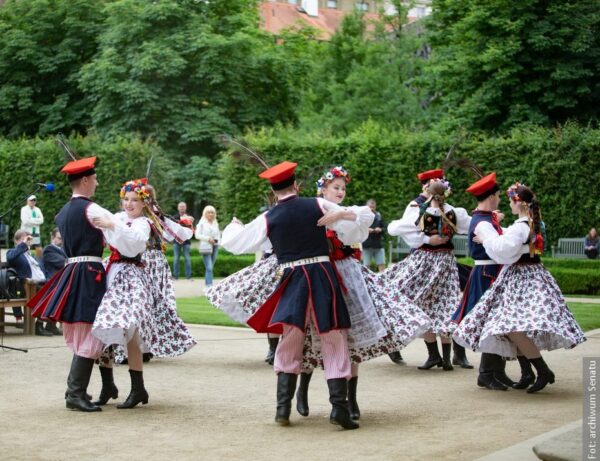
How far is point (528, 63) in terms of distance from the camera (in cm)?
2830

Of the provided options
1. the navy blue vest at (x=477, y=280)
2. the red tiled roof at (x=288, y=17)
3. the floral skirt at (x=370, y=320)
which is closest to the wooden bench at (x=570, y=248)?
the navy blue vest at (x=477, y=280)

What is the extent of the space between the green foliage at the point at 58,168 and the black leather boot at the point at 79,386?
68.7ft

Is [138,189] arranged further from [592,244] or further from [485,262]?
[592,244]

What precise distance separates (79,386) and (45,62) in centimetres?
3108

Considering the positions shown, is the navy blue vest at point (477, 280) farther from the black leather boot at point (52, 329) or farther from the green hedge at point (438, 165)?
the green hedge at point (438, 165)

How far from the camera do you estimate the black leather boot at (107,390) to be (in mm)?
8023

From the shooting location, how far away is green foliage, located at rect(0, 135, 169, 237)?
2936 centimetres

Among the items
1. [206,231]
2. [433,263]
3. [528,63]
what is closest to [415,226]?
[433,263]

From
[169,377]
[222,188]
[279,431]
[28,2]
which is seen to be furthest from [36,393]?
[28,2]

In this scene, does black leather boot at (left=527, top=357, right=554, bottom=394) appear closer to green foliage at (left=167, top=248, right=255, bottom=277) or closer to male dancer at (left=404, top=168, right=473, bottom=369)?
male dancer at (left=404, top=168, right=473, bottom=369)

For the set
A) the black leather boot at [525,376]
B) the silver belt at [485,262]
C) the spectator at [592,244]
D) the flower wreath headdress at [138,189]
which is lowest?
the black leather boot at [525,376]

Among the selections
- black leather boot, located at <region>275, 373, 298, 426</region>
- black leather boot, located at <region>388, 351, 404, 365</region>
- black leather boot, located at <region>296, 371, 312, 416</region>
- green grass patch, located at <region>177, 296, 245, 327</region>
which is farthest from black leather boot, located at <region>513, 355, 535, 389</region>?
green grass patch, located at <region>177, 296, 245, 327</region>

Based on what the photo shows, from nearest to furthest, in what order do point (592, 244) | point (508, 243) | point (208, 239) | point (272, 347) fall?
point (508, 243), point (272, 347), point (208, 239), point (592, 244)

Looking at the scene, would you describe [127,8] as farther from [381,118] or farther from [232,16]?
[381,118]
